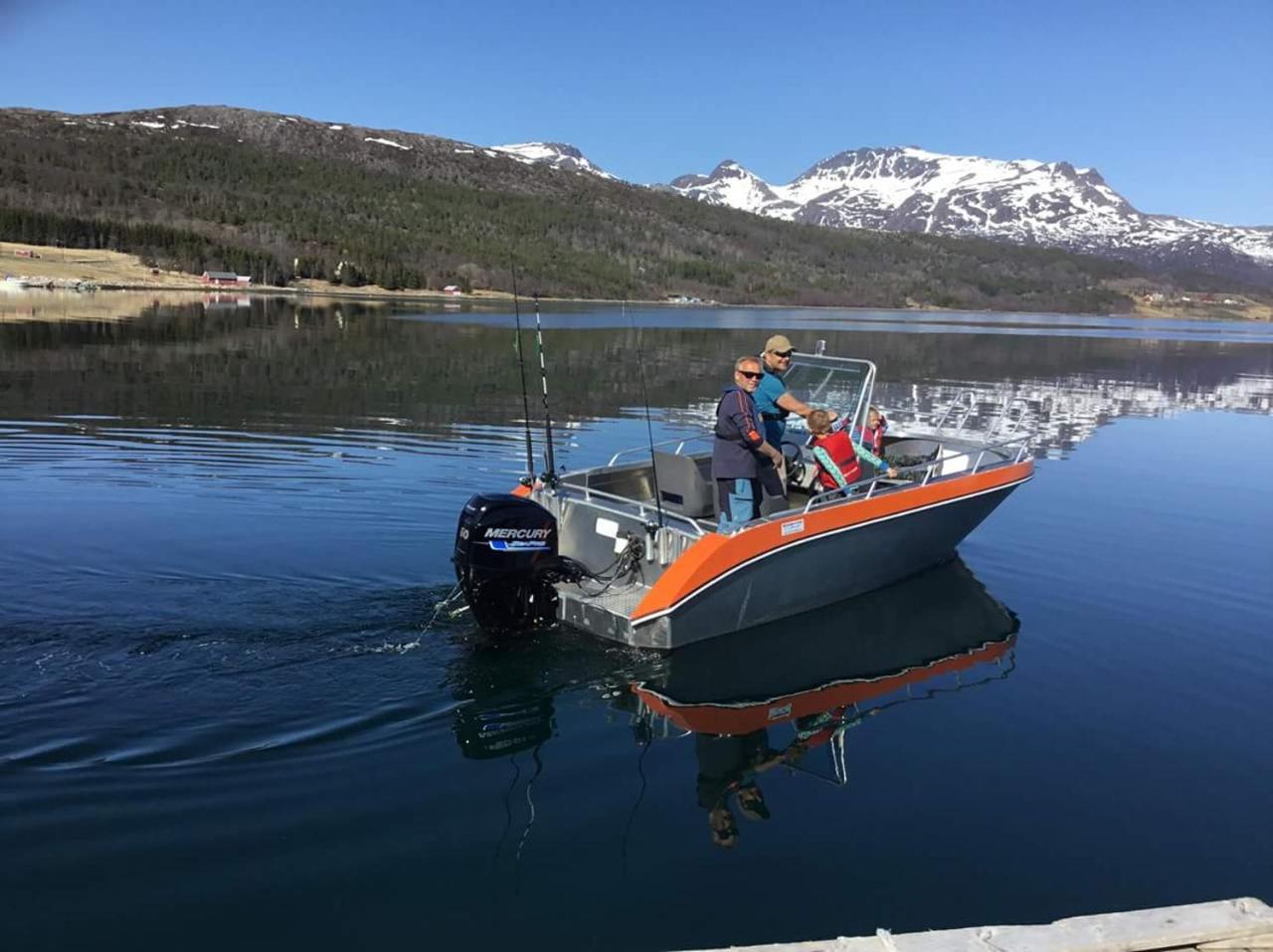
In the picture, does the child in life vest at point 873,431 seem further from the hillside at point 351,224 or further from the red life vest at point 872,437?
the hillside at point 351,224

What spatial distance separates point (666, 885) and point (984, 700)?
12.5ft

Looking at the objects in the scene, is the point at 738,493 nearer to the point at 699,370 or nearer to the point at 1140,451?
the point at 1140,451

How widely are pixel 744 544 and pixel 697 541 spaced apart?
37 centimetres

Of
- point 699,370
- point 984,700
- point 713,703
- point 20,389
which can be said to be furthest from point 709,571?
point 699,370

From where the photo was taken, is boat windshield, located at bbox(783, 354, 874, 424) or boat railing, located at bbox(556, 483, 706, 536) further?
boat windshield, located at bbox(783, 354, 874, 424)

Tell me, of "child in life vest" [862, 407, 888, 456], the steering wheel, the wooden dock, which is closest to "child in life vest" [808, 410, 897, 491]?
the steering wheel

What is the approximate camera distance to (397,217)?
6142 inches

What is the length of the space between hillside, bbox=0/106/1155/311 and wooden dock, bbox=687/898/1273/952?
108 meters

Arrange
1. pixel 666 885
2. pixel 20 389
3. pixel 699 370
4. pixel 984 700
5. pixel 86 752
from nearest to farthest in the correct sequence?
pixel 666 885
pixel 86 752
pixel 984 700
pixel 20 389
pixel 699 370

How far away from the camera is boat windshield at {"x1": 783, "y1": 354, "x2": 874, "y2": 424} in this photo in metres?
10.6

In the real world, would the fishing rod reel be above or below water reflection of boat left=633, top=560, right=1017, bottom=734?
above

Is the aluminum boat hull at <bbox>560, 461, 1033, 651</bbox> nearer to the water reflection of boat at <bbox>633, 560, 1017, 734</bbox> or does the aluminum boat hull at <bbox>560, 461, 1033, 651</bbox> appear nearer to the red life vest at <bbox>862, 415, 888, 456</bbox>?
the water reflection of boat at <bbox>633, 560, 1017, 734</bbox>

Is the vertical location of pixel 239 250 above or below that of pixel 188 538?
above

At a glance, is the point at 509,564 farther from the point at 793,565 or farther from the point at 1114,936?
the point at 1114,936
